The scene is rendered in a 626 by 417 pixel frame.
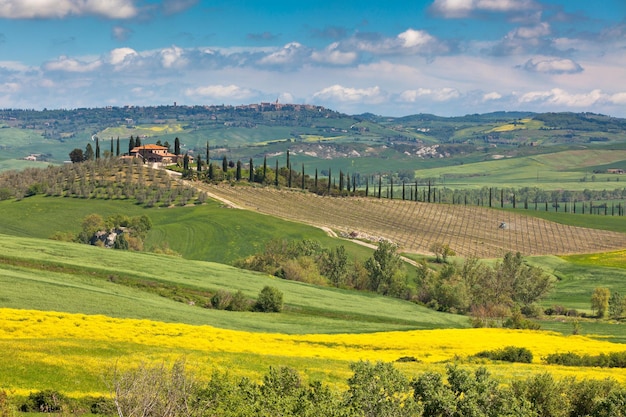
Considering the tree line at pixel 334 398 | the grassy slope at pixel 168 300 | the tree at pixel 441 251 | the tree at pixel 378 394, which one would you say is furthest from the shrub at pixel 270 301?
the tree at pixel 441 251

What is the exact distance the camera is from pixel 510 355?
6488 centimetres

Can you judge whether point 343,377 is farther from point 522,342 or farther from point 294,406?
point 522,342

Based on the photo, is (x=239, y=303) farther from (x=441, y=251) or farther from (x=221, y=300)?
(x=441, y=251)

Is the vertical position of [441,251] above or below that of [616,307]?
above

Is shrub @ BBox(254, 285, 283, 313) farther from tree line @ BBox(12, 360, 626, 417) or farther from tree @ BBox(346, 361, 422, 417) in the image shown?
tree @ BBox(346, 361, 422, 417)

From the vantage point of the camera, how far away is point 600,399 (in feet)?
137

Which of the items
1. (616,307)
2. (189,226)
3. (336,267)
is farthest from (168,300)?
(189,226)

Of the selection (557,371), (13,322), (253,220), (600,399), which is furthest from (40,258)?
(253,220)

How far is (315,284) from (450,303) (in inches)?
915

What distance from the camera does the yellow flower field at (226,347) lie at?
44.5m

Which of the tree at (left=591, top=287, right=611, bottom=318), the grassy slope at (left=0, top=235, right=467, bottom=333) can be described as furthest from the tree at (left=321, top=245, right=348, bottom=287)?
the tree at (left=591, top=287, right=611, bottom=318)

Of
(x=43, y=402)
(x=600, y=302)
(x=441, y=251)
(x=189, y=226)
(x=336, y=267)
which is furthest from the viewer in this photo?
(x=189, y=226)

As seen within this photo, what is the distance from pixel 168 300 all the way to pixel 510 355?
138 feet

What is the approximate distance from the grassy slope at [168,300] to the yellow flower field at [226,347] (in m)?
6.79
